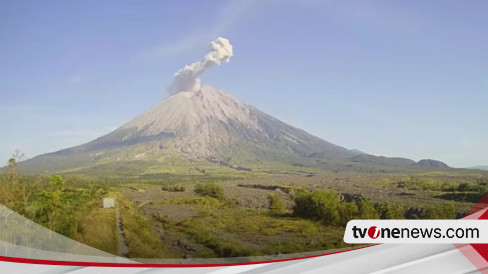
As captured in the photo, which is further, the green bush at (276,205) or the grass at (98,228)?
the green bush at (276,205)

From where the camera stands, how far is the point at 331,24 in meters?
1.96

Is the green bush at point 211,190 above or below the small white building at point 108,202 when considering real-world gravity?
above

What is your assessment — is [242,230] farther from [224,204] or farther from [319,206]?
[319,206]

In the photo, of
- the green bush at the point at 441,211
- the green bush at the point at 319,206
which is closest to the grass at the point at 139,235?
the green bush at the point at 319,206

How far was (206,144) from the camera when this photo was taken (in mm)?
1999

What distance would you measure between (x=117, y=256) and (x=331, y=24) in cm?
132

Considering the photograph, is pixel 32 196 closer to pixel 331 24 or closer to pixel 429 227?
pixel 331 24

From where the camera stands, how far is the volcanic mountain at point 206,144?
179cm

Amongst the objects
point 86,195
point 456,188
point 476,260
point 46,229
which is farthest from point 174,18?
point 476,260

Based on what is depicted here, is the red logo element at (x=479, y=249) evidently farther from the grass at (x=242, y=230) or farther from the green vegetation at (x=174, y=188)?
the green vegetation at (x=174, y=188)

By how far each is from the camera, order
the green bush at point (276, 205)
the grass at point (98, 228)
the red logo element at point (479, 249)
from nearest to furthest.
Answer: the grass at point (98, 228) → the green bush at point (276, 205) → the red logo element at point (479, 249)

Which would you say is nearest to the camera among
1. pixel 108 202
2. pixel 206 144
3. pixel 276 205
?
pixel 108 202

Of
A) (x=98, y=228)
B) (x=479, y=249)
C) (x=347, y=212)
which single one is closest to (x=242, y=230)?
(x=347, y=212)

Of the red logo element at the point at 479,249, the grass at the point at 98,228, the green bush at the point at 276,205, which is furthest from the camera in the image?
the red logo element at the point at 479,249
